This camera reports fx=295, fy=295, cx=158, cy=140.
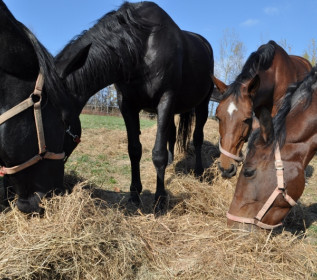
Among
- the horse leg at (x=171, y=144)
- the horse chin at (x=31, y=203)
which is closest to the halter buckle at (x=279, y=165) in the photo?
the horse chin at (x=31, y=203)

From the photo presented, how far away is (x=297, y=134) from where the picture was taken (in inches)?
87.5

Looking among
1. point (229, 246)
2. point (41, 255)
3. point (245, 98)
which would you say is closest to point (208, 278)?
point (229, 246)

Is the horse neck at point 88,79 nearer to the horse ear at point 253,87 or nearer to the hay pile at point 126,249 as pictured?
the hay pile at point 126,249

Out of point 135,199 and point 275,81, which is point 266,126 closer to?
point 135,199

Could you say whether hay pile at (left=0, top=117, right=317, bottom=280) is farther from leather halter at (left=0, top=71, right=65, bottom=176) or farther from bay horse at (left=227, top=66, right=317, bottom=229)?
leather halter at (left=0, top=71, right=65, bottom=176)

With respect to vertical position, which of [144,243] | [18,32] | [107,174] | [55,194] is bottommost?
[107,174]

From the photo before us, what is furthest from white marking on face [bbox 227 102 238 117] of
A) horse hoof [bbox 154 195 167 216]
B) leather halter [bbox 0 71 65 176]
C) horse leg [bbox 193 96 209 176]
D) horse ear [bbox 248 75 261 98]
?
leather halter [bbox 0 71 65 176]

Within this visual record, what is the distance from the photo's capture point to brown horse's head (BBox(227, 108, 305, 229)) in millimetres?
2174

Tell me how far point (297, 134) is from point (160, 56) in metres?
1.92

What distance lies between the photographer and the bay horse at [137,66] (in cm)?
303

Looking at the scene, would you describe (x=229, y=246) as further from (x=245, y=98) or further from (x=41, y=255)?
(x=245, y=98)

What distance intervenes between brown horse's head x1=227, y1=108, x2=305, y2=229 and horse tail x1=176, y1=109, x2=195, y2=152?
12.0ft

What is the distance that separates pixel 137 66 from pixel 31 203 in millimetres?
1978

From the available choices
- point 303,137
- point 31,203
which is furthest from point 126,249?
point 303,137
